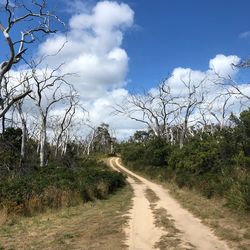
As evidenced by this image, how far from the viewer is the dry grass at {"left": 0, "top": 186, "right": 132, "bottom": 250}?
399 inches

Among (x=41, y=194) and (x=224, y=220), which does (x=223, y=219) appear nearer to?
(x=224, y=220)

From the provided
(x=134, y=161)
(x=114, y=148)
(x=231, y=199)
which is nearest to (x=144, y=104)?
(x=134, y=161)

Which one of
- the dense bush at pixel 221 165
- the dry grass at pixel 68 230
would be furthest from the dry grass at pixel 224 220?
the dry grass at pixel 68 230

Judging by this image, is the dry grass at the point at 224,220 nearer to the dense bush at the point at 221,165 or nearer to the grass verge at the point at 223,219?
the grass verge at the point at 223,219

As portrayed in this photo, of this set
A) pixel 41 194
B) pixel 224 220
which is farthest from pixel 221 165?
pixel 224 220

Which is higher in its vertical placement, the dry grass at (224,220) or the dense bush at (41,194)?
the dense bush at (41,194)

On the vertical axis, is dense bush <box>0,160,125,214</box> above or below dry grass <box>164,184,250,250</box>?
above

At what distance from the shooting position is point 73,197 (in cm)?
1920

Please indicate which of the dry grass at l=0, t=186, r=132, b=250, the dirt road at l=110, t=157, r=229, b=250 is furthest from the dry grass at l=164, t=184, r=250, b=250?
the dry grass at l=0, t=186, r=132, b=250

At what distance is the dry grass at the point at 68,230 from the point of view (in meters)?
10.1

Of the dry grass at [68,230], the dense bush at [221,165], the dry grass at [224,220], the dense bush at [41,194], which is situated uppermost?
the dense bush at [221,165]

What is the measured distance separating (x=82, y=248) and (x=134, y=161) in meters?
47.4

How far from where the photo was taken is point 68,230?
1214 centimetres

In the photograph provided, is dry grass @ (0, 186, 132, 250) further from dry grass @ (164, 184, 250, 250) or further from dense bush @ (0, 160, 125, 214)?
dry grass @ (164, 184, 250, 250)
